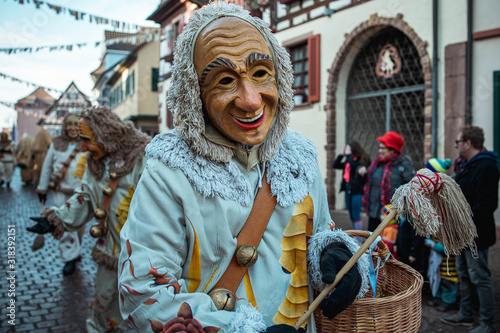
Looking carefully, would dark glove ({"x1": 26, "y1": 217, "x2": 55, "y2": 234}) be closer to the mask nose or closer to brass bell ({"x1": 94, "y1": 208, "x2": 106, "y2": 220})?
brass bell ({"x1": 94, "y1": 208, "x2": 106, "y2": 220})

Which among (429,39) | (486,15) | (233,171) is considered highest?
(486,15)

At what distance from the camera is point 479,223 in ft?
12.4

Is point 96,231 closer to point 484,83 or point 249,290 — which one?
point 249,290

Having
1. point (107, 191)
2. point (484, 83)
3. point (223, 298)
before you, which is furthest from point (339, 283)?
point (484, 83)

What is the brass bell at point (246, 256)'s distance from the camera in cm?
146

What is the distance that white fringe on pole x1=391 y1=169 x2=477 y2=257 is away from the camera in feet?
5.01

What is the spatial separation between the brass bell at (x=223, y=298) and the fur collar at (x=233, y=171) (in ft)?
1.03

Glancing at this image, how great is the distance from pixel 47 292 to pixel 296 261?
4.20 m

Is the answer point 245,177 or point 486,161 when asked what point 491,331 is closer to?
point 486,161

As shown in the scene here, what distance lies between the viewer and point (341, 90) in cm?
1006

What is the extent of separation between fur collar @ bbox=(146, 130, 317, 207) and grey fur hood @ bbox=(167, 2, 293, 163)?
0.04 m

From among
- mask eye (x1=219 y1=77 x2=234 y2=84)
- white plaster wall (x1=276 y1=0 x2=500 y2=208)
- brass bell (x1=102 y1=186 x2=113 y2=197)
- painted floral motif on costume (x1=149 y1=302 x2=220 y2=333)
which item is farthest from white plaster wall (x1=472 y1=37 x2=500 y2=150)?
painted floral motif on costume (x1=149 y1=302 x2=220 y2=333)

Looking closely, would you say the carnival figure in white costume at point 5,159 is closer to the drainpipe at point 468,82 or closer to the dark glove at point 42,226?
the dark glove at point 42,226

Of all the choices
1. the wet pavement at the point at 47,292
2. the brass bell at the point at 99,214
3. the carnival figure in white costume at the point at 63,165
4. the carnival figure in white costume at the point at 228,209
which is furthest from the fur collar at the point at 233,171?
the carnival figure in white costume at the point at 63,165
